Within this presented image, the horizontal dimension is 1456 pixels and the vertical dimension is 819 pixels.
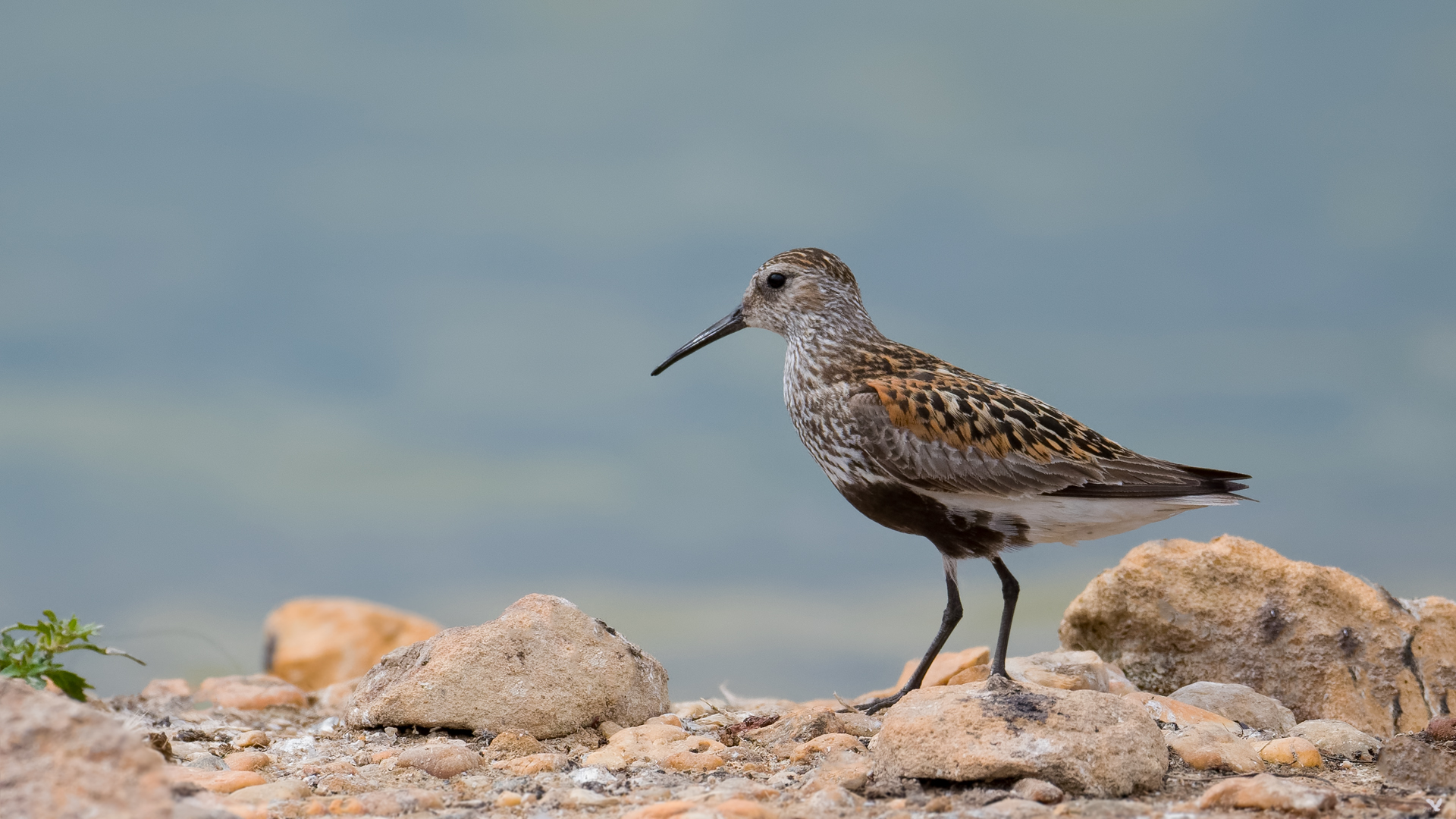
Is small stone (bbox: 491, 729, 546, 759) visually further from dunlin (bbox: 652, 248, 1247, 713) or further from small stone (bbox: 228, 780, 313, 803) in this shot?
dunlin (bbox: 652, 248, 1247, 713)

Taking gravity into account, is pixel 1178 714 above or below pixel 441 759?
below

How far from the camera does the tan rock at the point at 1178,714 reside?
6.79 metres

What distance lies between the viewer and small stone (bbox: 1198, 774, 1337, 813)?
475 centimetres

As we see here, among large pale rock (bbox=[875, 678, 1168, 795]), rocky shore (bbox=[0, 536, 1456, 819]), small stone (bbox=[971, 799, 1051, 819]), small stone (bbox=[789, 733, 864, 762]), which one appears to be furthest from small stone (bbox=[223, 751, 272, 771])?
small stone (bbox=[971, 799, 1051, 819])

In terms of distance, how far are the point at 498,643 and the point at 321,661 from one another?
683 cm

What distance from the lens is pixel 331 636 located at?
12.8 m

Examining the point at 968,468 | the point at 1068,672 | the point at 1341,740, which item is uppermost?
the point at 968,468

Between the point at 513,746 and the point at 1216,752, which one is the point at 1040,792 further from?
the point at 513,746

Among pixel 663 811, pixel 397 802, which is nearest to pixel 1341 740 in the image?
pixel 663 811

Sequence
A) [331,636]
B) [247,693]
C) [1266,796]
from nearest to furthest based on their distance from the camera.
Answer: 1. [1266,796]
2. [247,693]
3. [331,636]

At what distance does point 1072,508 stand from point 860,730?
1882 mm

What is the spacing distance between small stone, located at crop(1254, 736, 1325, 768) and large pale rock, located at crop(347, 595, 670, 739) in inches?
142

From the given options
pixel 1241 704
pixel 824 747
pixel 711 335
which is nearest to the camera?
pixel 824 747

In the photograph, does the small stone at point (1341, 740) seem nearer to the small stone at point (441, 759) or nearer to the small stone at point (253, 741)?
the small stone at point (441, 759)
